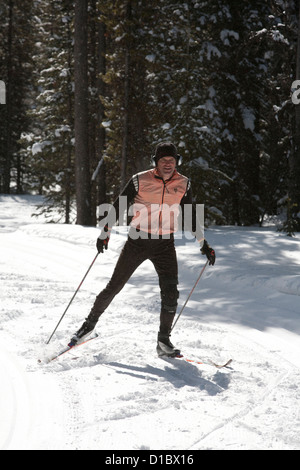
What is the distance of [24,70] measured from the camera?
3278 cm

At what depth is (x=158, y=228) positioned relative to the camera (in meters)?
4.64

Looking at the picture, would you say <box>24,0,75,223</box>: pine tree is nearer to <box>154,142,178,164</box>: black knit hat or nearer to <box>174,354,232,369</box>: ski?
<box>154,142,178,164</box>: black knit hat

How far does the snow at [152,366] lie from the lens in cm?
310

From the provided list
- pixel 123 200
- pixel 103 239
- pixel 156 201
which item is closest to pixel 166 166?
pixel 156 201

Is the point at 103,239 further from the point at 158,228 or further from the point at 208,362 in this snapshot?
the point at 208,362

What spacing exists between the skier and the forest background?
8906mm

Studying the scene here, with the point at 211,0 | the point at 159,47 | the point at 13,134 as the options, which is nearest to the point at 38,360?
the point at 159,47

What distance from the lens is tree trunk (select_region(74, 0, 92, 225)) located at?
14625mm

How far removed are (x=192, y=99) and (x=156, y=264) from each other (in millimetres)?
10335

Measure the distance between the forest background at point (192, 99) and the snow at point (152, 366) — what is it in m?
6.08

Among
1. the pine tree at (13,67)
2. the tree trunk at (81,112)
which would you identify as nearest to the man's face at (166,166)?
the tree trunk at (81,112)

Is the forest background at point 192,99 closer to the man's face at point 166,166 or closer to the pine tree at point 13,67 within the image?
the man's face at point 166,166

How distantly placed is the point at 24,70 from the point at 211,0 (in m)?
21.0

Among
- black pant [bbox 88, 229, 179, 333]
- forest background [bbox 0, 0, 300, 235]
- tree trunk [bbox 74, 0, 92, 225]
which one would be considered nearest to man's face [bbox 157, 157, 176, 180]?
black pant [bbox 88, 229, 179, 333]
